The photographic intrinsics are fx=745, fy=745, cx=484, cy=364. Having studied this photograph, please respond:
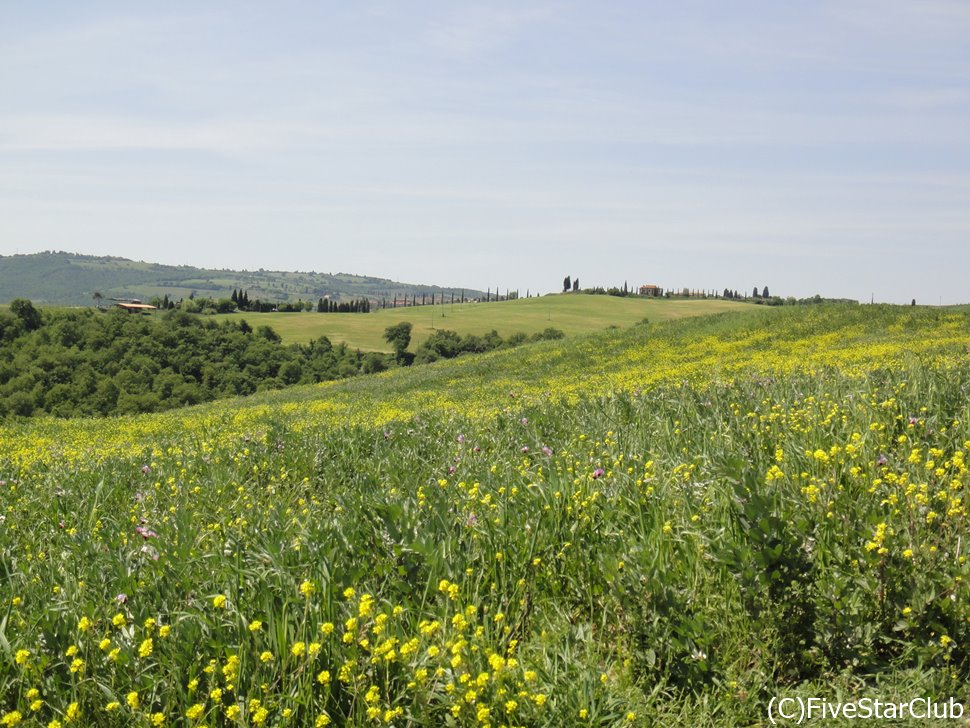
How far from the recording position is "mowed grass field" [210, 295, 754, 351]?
4647 inches

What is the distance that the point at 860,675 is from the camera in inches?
134

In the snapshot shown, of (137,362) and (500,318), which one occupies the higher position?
(500,318)

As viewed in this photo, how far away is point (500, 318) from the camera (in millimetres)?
136375

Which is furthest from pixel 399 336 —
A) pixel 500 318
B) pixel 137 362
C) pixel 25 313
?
pixel 25 313

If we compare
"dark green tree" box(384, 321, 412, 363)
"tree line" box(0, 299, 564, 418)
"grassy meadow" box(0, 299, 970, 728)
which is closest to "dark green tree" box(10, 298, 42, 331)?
"tree line" box(0, 299, 564, 418)

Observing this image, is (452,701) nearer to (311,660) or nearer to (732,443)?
(311,660)

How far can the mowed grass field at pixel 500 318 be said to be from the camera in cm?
11803

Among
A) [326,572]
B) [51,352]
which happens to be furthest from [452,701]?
[51,352]

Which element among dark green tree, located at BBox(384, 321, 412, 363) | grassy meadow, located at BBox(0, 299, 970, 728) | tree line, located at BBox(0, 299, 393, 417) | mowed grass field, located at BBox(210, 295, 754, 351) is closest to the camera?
grassy meadow, located at BBox(0, 299, 970, 728)

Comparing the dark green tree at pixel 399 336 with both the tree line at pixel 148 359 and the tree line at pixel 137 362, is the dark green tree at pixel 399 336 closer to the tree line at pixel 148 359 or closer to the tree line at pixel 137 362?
the tree line at pixel 148 359

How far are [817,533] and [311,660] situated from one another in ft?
8.29

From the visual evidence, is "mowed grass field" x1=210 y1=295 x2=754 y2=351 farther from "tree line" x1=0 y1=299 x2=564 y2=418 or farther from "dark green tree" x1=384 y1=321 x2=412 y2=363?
"tree line" x1=0 y1=299 x2=564 y2=418

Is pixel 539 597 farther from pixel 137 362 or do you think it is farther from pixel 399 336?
pixel 399 336

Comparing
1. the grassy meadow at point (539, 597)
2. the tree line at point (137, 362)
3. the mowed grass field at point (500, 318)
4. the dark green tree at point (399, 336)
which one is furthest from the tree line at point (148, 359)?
the grassy meadow at point (539, 597)
